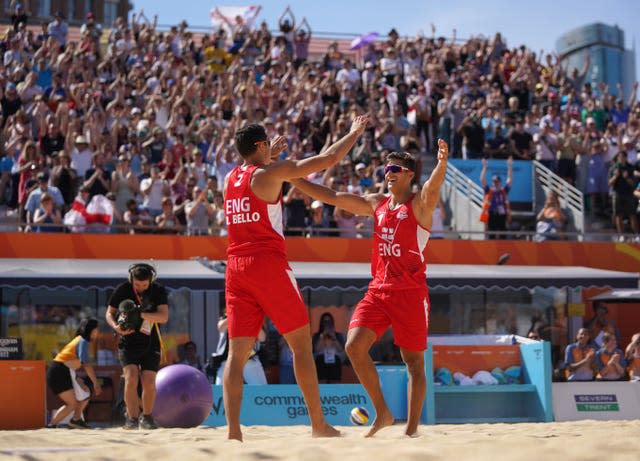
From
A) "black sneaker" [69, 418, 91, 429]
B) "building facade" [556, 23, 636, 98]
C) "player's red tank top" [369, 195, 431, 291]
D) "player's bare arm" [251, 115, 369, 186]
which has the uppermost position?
"building facade" [556, 23, 636, 98]

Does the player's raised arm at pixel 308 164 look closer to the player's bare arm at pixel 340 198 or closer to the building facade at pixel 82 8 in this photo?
the player's bare arm at pixel 340 198

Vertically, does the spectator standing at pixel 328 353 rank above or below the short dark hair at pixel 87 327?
below

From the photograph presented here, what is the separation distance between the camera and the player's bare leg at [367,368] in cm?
741

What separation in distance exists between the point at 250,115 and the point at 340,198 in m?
11.8

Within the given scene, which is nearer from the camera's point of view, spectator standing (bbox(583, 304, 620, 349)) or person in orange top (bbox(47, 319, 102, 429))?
person in orange top (bbox(47, 319, 102, 429))

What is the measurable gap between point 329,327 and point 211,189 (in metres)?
2.98

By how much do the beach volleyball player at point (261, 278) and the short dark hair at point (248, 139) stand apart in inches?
5.4

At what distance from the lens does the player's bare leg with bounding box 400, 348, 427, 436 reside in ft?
24.8

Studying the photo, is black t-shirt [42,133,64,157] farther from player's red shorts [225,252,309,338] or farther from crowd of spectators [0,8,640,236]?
player's red shorts [225,252,309,338]

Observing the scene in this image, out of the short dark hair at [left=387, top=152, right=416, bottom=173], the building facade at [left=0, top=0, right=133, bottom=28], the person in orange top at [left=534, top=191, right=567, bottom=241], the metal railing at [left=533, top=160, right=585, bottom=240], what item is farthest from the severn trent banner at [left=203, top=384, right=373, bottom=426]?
the building facade at [left=0, top=0, right=133, bottom=28]

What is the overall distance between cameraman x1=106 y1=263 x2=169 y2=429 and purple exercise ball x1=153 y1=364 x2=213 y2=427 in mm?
203

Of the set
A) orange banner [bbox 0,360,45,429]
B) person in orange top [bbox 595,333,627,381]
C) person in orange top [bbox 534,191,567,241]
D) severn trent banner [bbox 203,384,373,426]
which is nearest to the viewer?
orange banner [bbox 0,360,45,429]

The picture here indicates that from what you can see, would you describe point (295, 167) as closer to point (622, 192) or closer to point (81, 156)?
point (81, 156)

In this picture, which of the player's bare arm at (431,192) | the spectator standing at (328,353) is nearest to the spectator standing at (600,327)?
the spectator standing at (328,353)
